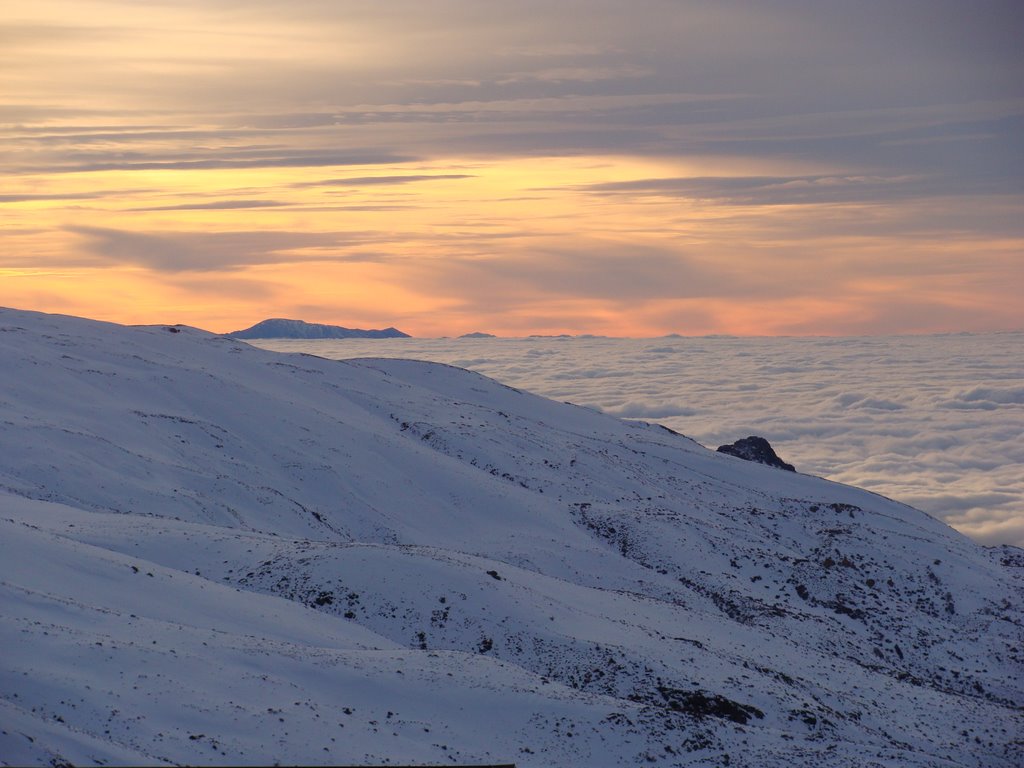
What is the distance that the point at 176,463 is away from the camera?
5809cm

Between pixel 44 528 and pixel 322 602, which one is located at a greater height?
pixel 44 528

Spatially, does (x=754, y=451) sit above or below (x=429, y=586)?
below

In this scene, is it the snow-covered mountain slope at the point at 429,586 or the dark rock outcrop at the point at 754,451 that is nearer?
the snow-covered mountain slope at the point at 429,586

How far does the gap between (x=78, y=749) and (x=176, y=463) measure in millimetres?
38984

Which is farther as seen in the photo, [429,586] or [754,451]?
[754,451]

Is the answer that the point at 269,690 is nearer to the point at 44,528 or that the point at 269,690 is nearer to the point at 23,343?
the point at 44,528

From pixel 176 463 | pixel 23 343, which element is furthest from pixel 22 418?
pixel 23 343

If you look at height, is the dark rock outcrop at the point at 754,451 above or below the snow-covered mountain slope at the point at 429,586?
below

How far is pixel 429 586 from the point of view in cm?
4034

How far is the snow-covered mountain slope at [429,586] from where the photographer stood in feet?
85.4

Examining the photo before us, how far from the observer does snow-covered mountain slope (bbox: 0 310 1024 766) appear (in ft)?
85.4

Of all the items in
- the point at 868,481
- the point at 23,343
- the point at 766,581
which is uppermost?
the point at 23,343

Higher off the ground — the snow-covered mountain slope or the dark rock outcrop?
the snow-covered mountain slope

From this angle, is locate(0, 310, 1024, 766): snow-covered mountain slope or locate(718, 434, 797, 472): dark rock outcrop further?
locate(718, 434, 797, 472): dark rock outcrop
